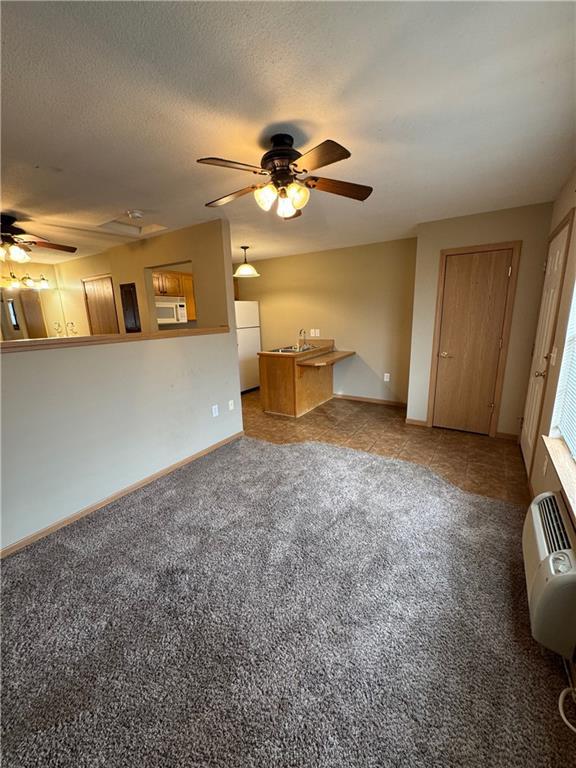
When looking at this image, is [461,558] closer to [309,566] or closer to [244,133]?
[309,566]

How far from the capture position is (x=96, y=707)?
115 cm

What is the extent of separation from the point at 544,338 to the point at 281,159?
103 inches

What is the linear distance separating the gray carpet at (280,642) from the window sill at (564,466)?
2.00 ft

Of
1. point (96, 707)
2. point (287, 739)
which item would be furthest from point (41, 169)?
point (287, 739)

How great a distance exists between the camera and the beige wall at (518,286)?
3037 millimetres

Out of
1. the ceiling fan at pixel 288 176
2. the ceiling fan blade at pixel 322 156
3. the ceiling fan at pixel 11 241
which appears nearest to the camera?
the ceiling fan blade at pixel 322 156

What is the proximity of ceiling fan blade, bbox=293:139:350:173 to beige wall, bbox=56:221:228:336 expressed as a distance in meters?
1.83

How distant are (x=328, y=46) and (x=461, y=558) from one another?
2.62 metres

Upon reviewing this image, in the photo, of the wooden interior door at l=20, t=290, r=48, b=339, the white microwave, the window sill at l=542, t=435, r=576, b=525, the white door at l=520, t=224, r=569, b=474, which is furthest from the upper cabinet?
the window sill at l=542, t=435, r=576, b=525

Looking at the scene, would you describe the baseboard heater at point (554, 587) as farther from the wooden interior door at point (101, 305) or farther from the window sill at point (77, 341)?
the wooden interior door at point (101, 305)

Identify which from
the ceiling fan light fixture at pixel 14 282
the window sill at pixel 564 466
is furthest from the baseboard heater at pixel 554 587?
the ceiling fan light fixture at pixel 14 282

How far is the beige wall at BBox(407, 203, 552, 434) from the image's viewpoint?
304 centimetres

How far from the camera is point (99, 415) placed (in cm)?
237

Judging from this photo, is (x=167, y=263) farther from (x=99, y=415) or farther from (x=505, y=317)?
(x=505, y=317)
